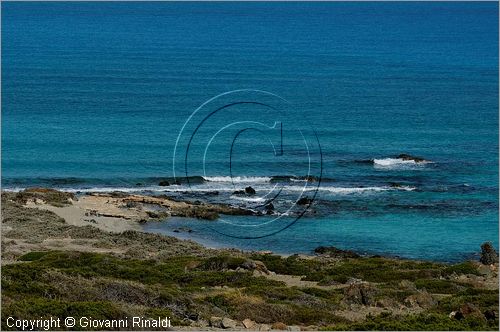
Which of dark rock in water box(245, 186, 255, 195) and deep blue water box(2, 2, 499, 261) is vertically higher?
deep blue water box(2, 2, 499, 261)

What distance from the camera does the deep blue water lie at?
1873 inches

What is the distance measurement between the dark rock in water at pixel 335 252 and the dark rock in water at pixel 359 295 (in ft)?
43.3

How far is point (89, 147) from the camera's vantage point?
225ft

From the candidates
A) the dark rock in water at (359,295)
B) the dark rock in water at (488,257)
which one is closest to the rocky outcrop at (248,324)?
the dark rock in water at (359,295)

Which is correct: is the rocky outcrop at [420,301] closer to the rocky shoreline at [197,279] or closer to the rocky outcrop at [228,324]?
the rocky shoreline at [197,279]

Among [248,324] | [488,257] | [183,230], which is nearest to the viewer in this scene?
[248,324]

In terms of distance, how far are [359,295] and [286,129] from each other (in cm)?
5005

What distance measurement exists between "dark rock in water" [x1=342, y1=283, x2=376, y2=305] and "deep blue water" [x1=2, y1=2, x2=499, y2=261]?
14.9 metres

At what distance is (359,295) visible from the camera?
2645cm

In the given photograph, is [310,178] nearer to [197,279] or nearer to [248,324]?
[197,279]

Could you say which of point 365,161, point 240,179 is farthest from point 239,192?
point 365,161

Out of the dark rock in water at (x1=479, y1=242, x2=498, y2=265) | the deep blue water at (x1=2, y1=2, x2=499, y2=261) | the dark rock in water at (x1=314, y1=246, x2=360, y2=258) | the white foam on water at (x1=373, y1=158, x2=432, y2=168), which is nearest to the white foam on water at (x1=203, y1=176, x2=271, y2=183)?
the deep blue water at (x1=2, y1=2, x2=499, y2=261)

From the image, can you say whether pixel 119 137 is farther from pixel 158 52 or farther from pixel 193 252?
pixel 158 52

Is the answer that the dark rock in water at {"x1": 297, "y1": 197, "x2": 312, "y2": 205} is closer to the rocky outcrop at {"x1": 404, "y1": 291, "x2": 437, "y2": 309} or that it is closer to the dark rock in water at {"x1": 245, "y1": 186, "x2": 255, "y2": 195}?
the dark rock in water at {"x1": 245, "y1": 186, "x2": 255, "y2": 195}
